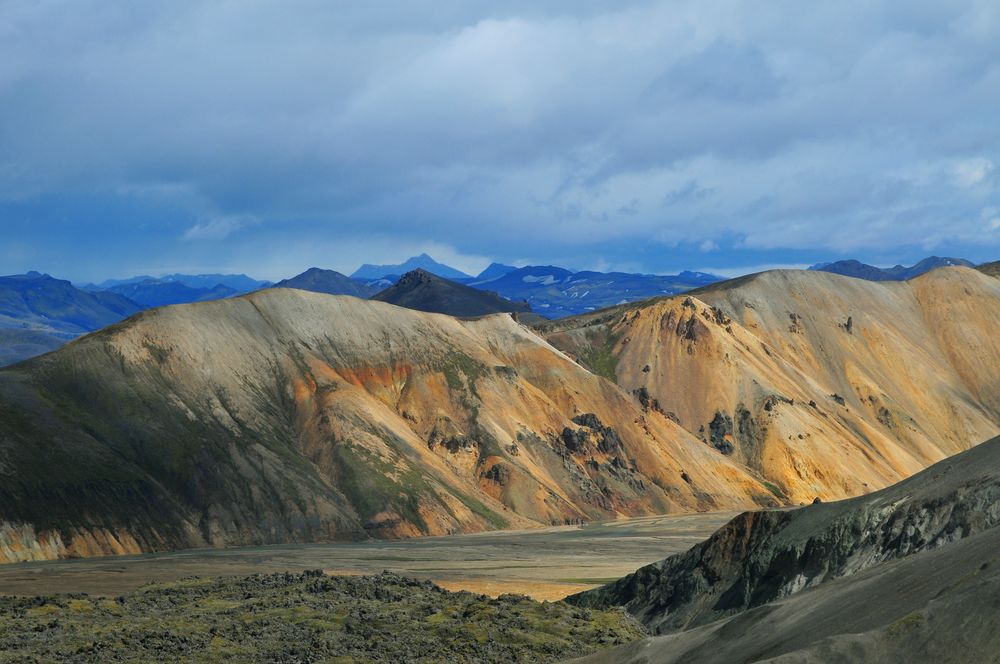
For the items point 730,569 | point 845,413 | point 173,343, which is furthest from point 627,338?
point 730,569

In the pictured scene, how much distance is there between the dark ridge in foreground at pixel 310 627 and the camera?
147 ft

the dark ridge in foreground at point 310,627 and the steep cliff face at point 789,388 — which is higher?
the steep cliff face at point 789,388

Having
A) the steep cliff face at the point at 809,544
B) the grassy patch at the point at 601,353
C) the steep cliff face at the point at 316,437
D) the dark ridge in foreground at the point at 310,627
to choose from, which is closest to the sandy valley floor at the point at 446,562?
the steep cliff face at the point at 316,437

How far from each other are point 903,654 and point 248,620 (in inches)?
1340

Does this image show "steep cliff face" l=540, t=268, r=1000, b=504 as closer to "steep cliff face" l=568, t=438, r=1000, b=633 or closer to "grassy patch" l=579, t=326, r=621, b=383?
"grassy patch" l=579, t=326, r=621, b=383

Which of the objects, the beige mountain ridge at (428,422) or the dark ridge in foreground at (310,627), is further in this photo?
the beige mountain ridge at (428,422)

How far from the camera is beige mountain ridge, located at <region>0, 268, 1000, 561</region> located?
10362cm

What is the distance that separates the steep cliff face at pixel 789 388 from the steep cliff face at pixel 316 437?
877 centimetres

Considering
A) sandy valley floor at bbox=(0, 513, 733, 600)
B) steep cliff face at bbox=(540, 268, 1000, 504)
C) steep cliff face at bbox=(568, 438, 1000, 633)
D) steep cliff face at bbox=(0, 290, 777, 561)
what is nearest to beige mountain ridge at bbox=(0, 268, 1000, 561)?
steep cliff face at bbox=(0, 290, 777, 561)

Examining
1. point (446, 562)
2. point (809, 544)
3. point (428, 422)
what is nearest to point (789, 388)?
point (428, 422)

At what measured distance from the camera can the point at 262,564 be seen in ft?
284

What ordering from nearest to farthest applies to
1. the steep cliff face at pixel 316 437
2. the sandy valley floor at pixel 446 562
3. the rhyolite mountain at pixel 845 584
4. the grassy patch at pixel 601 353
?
1. the rhyolite mountain at pixel 845 584
2. the sandy valley floor at pixel 446 562
3. the steep cliff face at pixel 316 437
4. the grassy patch at pixel 601 353

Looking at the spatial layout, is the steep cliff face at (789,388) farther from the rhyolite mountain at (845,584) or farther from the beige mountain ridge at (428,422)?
the rhyolite mountain at (845,584)

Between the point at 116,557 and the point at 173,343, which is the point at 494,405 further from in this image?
the point at 116,557
